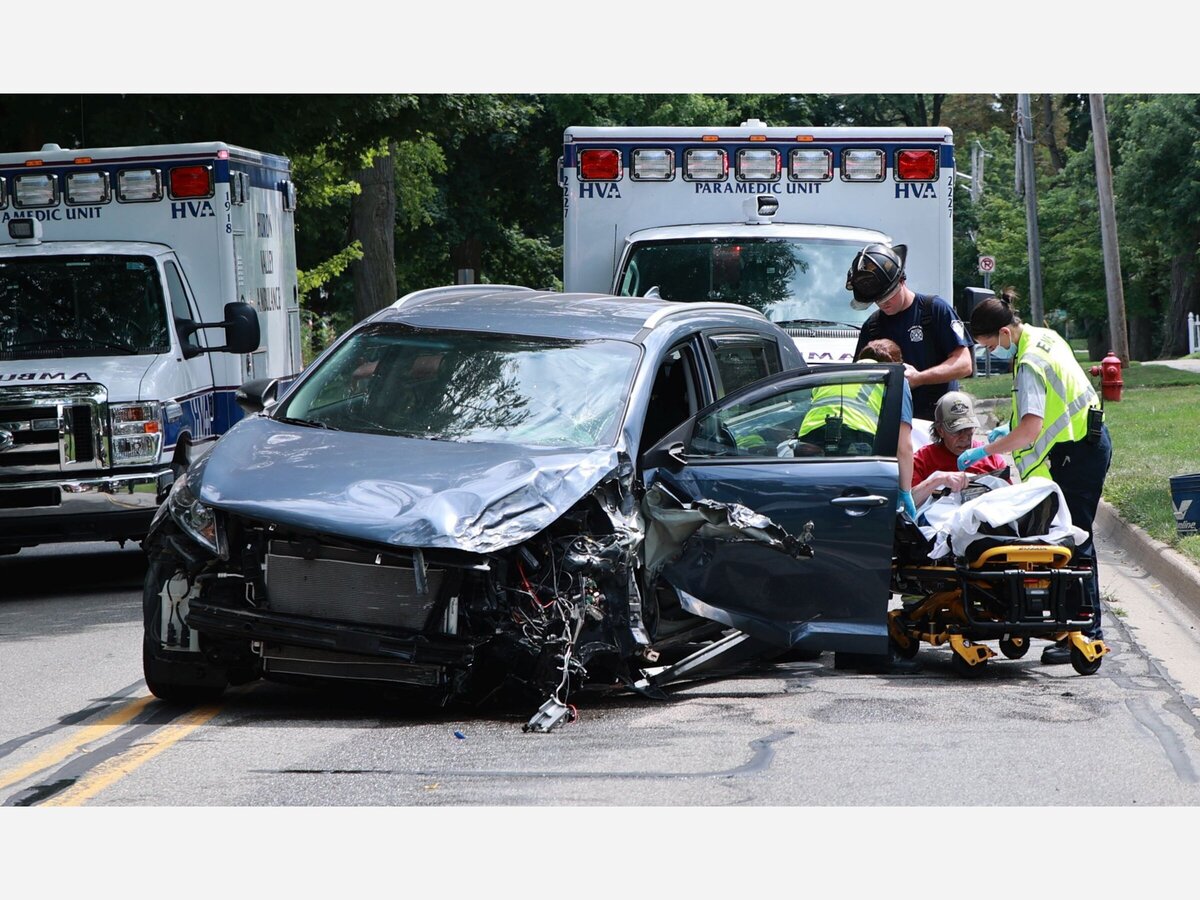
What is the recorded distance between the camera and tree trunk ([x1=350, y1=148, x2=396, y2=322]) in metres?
27.9

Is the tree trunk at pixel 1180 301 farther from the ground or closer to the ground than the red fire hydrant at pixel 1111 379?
farther from the ground

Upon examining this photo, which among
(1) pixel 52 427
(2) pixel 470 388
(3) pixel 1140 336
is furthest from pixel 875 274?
(3) pixel 1140 336

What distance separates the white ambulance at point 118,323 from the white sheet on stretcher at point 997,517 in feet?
18.4

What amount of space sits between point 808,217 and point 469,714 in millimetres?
6737

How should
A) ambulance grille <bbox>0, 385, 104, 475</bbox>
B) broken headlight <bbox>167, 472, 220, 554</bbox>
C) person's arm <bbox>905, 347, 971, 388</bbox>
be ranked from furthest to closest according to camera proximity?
ambulance grille <bbox>0, 385, 104, 475</bbox> < person's arm <bbox>905, 347, 971, 388</bbox> < broken headlight <bbox>167, 472, 220, 554</bbox>

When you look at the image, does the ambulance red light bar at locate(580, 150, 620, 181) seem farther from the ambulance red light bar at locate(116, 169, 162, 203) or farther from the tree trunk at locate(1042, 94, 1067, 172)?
the tree trunk at locate(1042, 94, 1067, 172)

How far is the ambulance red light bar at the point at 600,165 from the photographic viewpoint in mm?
12703

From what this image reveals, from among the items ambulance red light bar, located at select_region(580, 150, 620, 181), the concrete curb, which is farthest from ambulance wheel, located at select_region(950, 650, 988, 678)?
ambulance red light bar, located at select_region(580, 150, 620, 181)

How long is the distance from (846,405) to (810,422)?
0.62 ft

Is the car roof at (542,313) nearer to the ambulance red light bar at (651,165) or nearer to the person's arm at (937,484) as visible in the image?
the person's arm at (937,484)

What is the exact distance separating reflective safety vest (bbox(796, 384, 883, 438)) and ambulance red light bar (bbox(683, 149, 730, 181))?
5.12m

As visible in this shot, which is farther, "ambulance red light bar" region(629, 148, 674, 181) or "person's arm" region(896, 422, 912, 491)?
"ambulance red light bar" region(629, 148, 674, 181)

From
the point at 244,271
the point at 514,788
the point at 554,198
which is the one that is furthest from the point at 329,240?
the point at 514,788

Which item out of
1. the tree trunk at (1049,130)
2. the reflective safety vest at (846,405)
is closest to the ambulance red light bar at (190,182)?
the reflective safety vest at (846,405)
